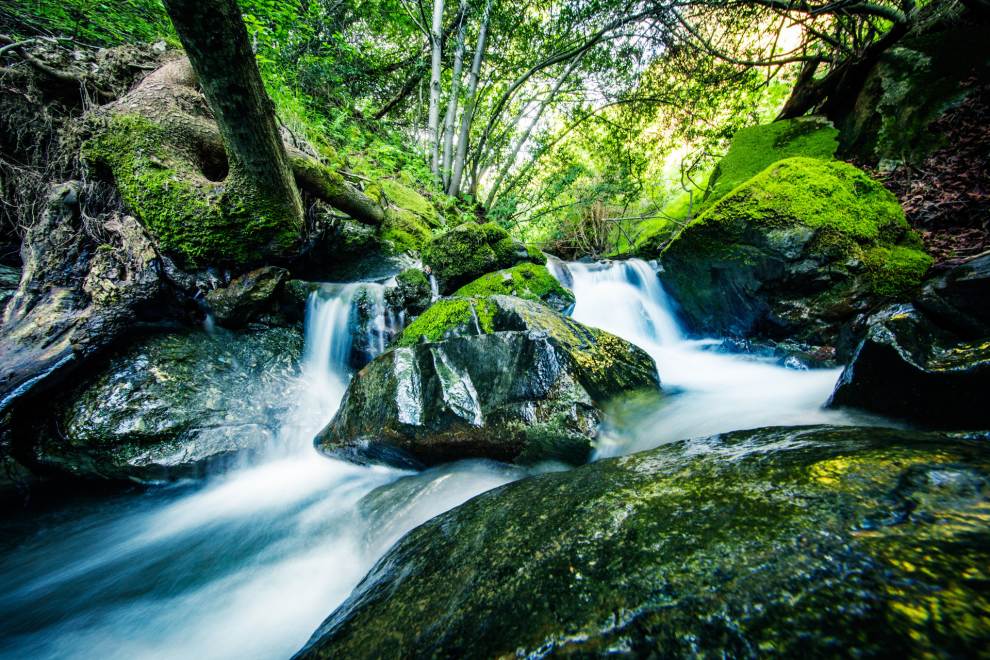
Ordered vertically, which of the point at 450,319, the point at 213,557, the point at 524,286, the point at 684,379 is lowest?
the point at 213,557

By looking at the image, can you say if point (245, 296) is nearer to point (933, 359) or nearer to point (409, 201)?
point (409, 201)

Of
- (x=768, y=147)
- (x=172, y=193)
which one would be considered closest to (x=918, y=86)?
(x=768, y=147)

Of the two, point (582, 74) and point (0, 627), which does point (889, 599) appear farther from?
point (582, 74)

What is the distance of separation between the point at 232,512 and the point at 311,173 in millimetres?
4521

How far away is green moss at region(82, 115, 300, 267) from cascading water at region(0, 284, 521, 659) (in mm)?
2623

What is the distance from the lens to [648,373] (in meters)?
3.40

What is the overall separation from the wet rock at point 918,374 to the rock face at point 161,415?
17.2ft

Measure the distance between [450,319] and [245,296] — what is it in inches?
110

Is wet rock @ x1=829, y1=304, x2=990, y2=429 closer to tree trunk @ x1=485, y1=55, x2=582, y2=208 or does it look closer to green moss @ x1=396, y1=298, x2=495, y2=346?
green moss @ x1=396, y1=298, x2=495, y2=346

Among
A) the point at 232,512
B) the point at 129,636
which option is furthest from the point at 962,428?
the point at 232,512

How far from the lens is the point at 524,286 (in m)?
5.26

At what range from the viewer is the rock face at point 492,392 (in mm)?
2586

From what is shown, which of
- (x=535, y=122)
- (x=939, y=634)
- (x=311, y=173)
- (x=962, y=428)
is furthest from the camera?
(x=535, y=122)

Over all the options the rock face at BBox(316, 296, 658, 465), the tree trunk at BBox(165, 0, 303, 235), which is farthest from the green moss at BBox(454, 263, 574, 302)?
the tree trunk at BBox(165, 0, 303, 235)
